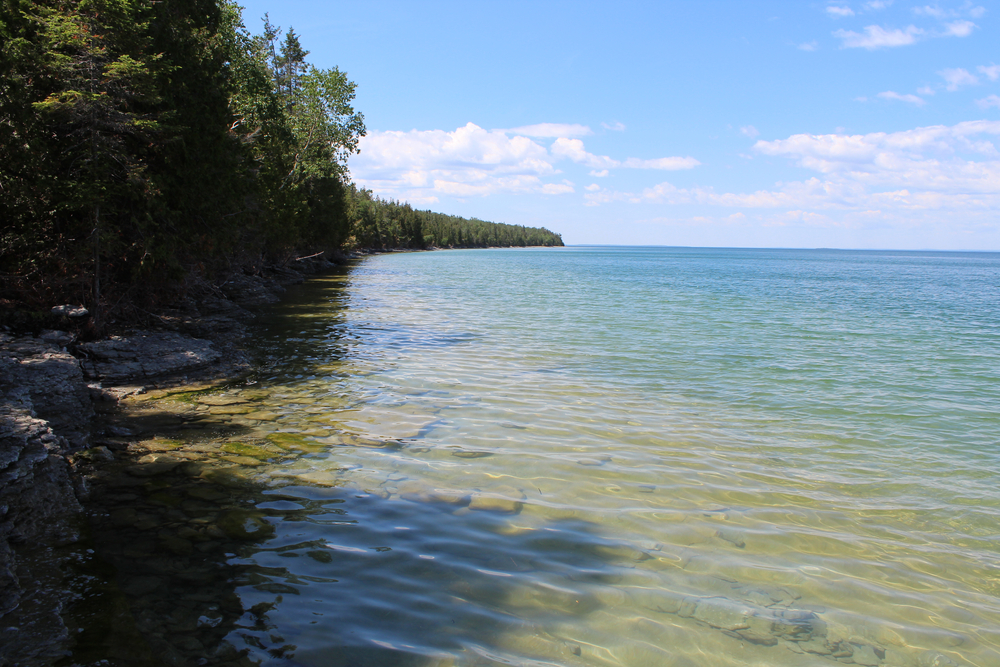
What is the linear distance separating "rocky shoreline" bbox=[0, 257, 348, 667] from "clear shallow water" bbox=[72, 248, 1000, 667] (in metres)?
0.49

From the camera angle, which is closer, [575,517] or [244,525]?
[244,525]

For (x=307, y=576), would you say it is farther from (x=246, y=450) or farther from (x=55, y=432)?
(x=55, y=432)

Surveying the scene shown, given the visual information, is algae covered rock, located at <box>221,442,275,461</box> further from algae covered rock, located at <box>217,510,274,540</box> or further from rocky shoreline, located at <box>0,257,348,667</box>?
algae covered rock, located at <box>217,510,274,540</box>

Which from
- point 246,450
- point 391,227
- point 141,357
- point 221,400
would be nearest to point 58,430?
point 246,450

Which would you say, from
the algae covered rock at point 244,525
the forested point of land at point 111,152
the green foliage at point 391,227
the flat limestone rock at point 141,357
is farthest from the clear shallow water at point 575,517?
the green foliage at point 391,227

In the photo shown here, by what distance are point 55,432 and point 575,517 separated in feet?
21.0

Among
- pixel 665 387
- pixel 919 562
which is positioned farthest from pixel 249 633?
pixel 665 387

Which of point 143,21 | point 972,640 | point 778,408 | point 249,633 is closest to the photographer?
point 249,633

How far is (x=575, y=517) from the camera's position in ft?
→ 18.2

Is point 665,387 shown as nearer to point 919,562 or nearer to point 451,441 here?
point 451,441

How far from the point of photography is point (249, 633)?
3662 millimetres

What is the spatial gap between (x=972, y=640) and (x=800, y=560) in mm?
1198

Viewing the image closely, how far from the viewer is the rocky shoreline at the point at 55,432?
3742 millimetres

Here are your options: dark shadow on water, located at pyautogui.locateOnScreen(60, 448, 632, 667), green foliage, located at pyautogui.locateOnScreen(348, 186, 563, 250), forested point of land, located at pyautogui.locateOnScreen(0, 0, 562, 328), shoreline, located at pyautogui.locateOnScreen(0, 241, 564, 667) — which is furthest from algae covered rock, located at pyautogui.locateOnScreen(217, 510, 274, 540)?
green foliage, located at pyautogui.locateOnScreen(348, 186, 563, 250)
